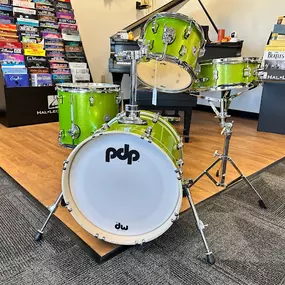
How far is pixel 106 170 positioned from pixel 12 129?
2.32 meters

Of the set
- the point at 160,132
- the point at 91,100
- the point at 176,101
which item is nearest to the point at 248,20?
the point at 176,101

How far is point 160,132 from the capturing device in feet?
3.45

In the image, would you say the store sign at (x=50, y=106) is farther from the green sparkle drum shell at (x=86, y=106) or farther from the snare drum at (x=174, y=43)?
the snare drum at (x=174, y=43)

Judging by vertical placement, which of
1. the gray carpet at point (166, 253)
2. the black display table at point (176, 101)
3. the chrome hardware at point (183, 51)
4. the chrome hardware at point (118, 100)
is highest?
the chrome hardware at point (183, 51)

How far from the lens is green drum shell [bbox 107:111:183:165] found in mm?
962

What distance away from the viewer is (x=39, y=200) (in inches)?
57.2

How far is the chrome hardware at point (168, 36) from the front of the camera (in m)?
1.15

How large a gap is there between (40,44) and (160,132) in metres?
2.69

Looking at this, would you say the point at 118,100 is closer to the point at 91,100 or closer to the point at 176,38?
the point at 91,100

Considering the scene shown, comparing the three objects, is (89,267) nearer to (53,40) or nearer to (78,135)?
(78,135)

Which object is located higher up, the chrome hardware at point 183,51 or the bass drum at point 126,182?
the chrome hardware at point 183,51

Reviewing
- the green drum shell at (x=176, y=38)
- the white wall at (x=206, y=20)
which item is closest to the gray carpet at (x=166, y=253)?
the green drum shell at (x=176, y=38)

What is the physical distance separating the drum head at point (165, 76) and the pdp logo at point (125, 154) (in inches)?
19.9

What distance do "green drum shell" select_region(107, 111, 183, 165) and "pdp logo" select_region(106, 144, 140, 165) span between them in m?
0.07
